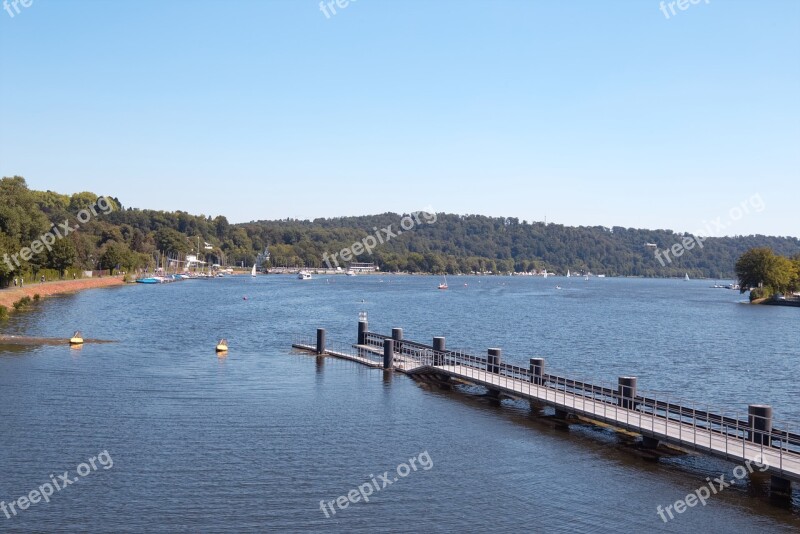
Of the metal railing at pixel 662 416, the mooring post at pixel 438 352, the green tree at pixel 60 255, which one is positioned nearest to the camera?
the metal railing at pixel 662 416

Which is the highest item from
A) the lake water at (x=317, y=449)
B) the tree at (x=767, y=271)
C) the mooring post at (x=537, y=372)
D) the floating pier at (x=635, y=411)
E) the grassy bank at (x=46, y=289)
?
the tree at (x=767, y=271)

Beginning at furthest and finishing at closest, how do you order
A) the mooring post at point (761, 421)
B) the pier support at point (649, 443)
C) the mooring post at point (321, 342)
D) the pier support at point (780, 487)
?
the mooring post at point (321, 342) < the pier support at point (649, 443) < the mooring post at point (761, 421) < the pier support at point (780, 487)

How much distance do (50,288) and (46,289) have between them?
153 inches

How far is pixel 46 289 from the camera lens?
136 meters

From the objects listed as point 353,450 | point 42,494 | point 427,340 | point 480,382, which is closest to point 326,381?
point 480,382

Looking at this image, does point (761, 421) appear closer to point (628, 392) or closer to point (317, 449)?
point (628, 392)

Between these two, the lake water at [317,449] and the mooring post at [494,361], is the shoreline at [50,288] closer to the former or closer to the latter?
the lake water at [317,449]

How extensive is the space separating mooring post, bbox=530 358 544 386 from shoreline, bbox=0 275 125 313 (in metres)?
77.2

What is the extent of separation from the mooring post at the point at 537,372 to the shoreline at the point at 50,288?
253 feet

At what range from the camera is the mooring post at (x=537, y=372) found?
152 ft

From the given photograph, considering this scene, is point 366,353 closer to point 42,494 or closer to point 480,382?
point 480,382

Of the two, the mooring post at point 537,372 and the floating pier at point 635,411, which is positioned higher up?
the mooring post at point 537,372

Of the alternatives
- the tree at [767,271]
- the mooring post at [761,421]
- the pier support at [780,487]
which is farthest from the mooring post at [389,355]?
the tree at [767,271]

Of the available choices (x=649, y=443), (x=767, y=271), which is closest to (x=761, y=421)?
(x=649, y=443)
